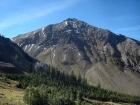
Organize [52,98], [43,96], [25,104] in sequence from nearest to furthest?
[25,104], [43,96], [52,98]

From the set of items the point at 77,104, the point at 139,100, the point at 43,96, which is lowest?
the point at 139,100

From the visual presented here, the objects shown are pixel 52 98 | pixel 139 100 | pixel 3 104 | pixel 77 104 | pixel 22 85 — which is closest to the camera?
pixel 3 104

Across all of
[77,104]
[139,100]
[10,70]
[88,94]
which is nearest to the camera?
[77,104]

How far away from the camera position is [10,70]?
170m

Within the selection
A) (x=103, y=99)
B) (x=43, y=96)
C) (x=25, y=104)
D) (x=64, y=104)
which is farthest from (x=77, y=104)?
(x=103, y=99)

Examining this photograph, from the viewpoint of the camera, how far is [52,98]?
251 ft

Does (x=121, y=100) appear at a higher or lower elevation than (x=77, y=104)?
lower

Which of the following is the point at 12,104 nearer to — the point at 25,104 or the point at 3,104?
the point at 3,104

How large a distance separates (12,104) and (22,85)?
55.6 meters

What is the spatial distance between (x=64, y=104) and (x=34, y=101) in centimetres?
1632

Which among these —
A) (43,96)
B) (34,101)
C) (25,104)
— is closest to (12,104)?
(25,104)

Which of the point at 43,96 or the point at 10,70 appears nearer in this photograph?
the point at 43,96

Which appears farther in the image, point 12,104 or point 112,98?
point 112,98

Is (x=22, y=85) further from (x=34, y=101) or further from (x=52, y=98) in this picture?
(x=34, y=101)
